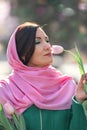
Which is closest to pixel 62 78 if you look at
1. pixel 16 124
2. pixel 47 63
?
pixel 47 63

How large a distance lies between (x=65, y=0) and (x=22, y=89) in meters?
5.20

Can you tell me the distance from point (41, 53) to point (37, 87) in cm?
21

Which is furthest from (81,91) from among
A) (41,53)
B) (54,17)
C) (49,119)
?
(54,17)

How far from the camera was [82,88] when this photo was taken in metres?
4.16

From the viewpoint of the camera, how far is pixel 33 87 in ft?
14.4

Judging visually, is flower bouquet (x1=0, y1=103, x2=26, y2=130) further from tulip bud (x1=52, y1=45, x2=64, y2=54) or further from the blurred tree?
the blurred tree

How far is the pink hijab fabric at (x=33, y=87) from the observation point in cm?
436

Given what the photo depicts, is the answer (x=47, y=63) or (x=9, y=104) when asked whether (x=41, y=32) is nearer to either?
(x=47, y=63)

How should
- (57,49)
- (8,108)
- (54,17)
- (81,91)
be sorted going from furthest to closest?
(54,17), (57,49), (8,108), (81,91)

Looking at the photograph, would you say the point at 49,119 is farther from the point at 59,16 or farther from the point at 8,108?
the point at 59,16

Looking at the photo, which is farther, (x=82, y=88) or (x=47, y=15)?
(x=47, y=15)

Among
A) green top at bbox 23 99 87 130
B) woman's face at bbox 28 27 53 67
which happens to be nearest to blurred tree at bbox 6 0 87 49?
woman's face at bbox 28 27 53 67

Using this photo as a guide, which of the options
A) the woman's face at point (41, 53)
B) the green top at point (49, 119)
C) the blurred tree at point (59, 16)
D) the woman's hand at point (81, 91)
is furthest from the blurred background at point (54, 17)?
the woman's hand at point (81, 91)

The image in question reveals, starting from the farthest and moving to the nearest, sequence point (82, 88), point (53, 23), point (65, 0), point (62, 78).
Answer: point (53, 23)
point (65, 0)
point (62, 78)
point (82, 88)
